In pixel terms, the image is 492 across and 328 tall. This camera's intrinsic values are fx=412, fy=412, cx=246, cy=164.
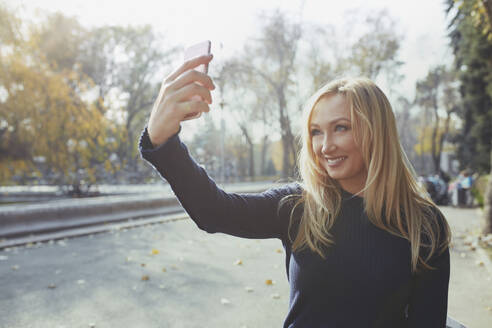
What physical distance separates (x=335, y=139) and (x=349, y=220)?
37 centimetres

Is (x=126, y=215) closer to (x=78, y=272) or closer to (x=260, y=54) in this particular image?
(x=78, y=272)

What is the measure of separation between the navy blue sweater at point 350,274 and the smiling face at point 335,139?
210 mm

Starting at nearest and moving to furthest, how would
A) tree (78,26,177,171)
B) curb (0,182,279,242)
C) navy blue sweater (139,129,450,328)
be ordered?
navy blue sweater (139,129,450,328), curb (0,182,279,242), tree (78,26,177,171)

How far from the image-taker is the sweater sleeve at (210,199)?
57.2 inches

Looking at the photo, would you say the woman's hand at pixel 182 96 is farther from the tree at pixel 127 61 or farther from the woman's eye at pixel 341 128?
the tree at pixel 127 61

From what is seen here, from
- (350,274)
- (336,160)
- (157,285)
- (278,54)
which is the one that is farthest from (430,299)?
Result: (278,54)

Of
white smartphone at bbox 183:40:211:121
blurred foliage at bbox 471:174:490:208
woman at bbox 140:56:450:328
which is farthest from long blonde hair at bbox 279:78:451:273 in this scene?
blurred foliage at bbox 471:174:490:208

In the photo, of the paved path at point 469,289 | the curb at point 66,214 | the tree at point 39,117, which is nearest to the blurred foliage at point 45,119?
the tree at point 39,117

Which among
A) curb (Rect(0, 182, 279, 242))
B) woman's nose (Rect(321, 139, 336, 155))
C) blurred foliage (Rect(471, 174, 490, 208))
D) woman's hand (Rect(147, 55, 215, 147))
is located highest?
woman's hand (Rect(147, 55, 215, 147))

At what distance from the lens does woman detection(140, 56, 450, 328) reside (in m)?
1.68

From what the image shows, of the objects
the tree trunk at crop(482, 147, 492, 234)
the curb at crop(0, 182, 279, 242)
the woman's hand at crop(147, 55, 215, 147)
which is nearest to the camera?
the woman's hand at crop(147, 55, 215, 147)

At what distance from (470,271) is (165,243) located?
598 centimetres

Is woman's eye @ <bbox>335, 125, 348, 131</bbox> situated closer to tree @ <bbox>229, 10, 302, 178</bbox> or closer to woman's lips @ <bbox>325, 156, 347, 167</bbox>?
woman's lips @ <bbox>325, 156, 347, 167</bbox>

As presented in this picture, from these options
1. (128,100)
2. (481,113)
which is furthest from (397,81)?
(128,100)
